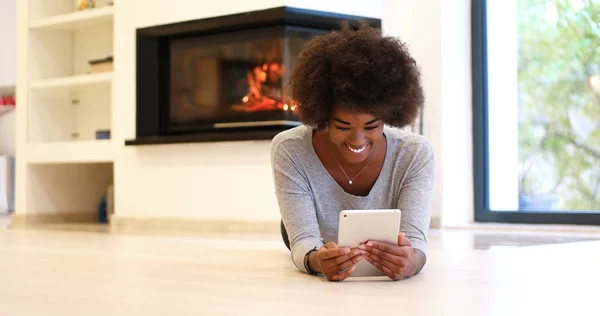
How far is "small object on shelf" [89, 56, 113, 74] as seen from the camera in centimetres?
573

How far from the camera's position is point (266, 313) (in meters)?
1.67

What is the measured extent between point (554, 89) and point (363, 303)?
12.0ft

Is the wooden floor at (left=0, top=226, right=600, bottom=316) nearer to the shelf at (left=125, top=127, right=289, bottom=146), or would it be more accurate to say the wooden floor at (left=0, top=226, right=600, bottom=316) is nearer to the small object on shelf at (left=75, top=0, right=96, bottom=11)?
the shelf at (left=125, top=127, right=289, bottom=146)

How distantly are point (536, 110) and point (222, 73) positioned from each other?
73.4 inches

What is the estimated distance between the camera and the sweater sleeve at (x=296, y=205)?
7.66ft

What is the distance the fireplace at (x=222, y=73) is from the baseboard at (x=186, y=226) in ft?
1.58

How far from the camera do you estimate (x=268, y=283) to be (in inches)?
87.6

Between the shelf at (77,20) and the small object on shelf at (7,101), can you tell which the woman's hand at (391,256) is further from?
the small object on shelf at (7,101)

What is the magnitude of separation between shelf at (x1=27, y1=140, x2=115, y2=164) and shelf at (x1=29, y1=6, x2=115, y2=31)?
801 mm

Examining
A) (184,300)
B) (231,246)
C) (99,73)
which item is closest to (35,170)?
(99,73)

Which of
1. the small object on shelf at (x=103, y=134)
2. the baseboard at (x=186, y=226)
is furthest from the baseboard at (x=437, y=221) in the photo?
the small object on shelf at (x=103, y=134)

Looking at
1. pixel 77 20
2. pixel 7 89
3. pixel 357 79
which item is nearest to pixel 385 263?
pixel 357 79

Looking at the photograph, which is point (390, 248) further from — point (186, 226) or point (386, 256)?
point (186, 226)

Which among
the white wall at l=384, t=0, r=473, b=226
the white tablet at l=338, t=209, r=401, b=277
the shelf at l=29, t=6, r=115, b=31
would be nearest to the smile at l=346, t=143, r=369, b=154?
the white tablet at l=338, t=209, r=401, b=277
